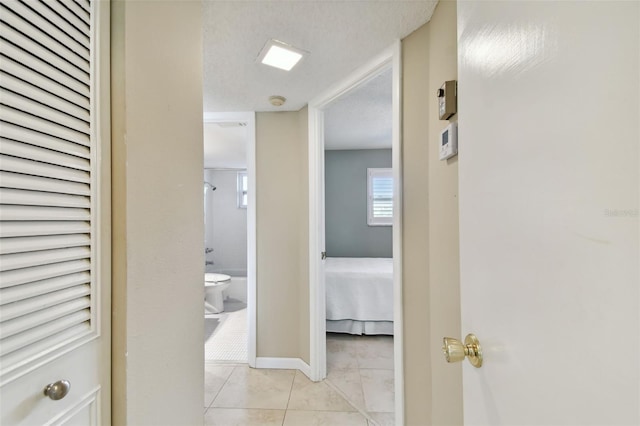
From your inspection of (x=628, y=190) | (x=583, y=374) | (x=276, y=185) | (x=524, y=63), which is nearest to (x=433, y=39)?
(x=524, y=63)

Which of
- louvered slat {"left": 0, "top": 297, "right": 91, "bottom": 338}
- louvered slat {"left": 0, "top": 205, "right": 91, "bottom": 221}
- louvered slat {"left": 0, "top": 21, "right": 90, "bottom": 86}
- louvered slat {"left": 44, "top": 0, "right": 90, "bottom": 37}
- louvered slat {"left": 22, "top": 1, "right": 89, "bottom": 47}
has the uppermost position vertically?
louvered slat {"left": 44, "top": 0, "right": 90, "bottom": 37}

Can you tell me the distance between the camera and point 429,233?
120 cm

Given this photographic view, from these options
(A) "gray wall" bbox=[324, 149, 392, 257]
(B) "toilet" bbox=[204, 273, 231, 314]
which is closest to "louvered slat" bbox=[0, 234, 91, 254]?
(B) "toilet" bbox=[204, 273, 231, 314]

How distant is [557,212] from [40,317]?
981 mm

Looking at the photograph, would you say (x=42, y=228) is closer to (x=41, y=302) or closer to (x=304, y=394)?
(x=41, y=302)

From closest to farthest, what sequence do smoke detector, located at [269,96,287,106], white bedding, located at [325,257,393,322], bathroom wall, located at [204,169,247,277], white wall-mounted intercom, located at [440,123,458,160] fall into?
white wall-mounted intercom, located at [440,123,458,160]
smoke detector, located at [269,96,287,106]
white bedding, located at [325,257,393,322]
bathroom wall, located at [204,169,247,277]

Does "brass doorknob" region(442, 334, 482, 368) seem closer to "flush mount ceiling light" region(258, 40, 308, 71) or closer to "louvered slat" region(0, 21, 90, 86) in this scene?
"louvered slat" region(0, 21, 90, 86)

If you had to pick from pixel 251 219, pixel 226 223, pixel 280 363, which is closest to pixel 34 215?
pixel 251 219

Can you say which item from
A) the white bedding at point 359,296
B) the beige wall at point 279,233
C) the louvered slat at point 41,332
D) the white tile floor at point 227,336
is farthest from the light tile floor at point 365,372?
the louvered slat at point 41,332

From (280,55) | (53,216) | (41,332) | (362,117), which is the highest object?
(362,117)

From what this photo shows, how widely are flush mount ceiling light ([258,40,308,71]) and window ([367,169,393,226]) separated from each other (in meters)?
2.98

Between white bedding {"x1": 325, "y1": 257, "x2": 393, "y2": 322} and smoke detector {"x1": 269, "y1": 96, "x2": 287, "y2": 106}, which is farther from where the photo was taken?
white bedding {"x1": 325, "y1": 257, "x2": 393, "y2": 322}

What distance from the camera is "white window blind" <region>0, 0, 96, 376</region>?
1.65ft

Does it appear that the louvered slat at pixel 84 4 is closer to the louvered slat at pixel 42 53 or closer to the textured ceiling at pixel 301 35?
the louvered slat at pixel 42 53
